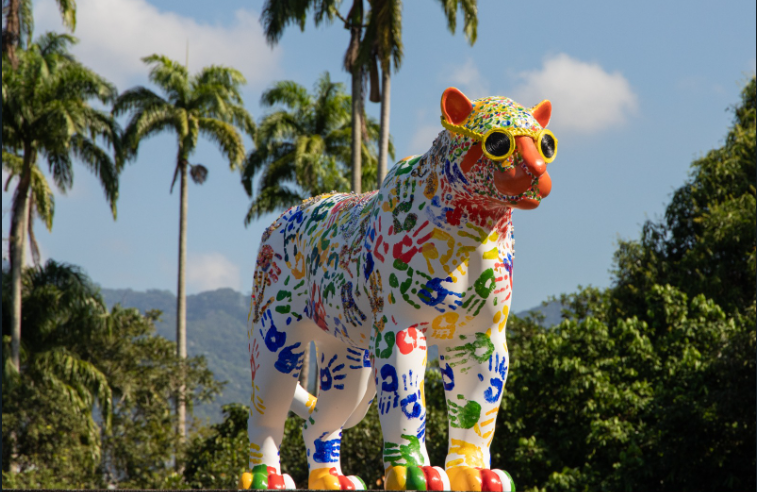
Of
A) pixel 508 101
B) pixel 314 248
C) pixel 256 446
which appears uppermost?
pixel 508 101

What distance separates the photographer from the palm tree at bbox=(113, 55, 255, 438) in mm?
28891

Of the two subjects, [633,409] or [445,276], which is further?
[633,409]

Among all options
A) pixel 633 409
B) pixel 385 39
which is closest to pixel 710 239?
pixel 633 409

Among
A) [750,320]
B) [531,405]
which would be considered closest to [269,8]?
[531,405]

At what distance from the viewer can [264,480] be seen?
6121 mm

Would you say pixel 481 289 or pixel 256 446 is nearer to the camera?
pixel 481 289

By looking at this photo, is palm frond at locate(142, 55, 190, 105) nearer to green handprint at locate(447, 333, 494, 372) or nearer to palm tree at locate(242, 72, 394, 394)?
palm tree at locate(242, 72, 394, 394)

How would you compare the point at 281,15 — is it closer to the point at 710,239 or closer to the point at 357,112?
the point at 357,112

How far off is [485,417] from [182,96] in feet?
86.1

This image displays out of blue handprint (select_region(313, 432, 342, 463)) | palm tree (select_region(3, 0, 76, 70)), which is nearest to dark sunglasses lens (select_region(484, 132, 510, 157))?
blue handprint (select_region(313, 432, 342, 463))

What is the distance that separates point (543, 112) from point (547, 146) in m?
0.39

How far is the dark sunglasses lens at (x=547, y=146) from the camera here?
16.0 ft

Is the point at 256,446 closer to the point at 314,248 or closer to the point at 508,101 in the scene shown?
the point at 314,248

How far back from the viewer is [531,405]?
16.9 meters
